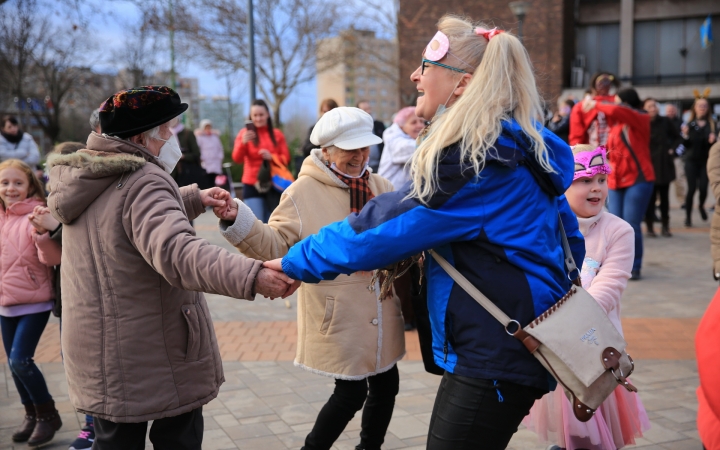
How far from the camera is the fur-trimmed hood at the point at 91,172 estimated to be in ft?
8.39

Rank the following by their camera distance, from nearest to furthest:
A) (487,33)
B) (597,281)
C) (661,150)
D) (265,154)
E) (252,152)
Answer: (487,33) → (597,281) → (265,154) → (252,152) → (661,150)

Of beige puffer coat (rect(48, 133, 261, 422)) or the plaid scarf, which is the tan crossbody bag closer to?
beige puffer coat (rect(48, 133, 261, 422))

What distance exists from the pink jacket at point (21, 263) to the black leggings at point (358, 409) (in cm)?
186

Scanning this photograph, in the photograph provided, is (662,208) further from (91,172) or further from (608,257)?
(91,172)

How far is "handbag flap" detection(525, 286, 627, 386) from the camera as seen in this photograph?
2.15 metres

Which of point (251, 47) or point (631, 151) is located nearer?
point (631, 151)

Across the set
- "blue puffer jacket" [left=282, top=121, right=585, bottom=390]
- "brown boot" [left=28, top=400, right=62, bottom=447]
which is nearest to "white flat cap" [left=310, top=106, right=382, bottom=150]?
"blue puffer jacket" [left=282, top=121, right=585, bottom=390]

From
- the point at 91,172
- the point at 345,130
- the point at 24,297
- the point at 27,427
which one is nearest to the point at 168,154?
the point at 91,172

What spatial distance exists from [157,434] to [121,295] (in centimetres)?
60

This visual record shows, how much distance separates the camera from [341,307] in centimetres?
348

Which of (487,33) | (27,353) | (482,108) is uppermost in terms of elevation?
(487,33)

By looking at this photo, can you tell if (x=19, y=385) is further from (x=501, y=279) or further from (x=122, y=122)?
(x=501, y=279)

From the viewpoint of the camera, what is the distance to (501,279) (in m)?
2.17

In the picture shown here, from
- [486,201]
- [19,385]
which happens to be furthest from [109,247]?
[19,385]
